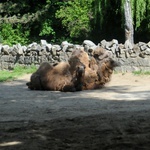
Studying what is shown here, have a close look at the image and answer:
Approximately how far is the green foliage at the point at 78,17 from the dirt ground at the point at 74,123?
44.8 feet

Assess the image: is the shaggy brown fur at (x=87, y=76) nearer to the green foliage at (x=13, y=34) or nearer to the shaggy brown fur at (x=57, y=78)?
the shaggy brown fur at (x=57, y=78)

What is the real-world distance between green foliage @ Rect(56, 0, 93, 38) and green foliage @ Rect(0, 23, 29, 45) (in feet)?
11.5

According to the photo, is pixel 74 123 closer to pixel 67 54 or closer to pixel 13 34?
pixel 67 54

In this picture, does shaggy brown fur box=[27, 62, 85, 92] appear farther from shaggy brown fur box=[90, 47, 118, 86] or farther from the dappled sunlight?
the dappled sunlight

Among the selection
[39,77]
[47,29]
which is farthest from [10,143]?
[47,29]

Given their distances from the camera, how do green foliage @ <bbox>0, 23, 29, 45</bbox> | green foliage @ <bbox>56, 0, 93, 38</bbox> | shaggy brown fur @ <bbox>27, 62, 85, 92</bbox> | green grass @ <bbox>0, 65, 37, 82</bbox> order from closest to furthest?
shaggy brown fur @ <bbox>27, 62, 85, 92</bbox>
green grass @ <bbox>0, 65, 37, 82</bbox>
green foliage @ <bbox>56, 0, 93, 38</bbox>
green foliage @ <bbox>0, 23, 29, 45</bbox>

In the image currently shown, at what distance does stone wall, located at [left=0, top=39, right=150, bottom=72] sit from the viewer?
1420 centimetres

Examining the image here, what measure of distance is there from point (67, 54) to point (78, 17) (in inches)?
295

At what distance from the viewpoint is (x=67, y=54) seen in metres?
15.6

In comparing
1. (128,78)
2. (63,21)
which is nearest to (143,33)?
(63,21)

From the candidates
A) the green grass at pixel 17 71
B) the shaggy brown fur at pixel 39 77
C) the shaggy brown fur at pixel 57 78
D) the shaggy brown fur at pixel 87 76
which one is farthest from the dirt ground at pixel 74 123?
the green grass at pixel 17 71

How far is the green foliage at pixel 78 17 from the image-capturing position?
22547 mm

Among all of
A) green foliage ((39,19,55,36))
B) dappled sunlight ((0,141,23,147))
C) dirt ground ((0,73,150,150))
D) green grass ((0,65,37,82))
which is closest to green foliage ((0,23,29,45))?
green foliage ((39,19,55,36))

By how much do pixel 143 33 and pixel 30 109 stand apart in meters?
15.2
